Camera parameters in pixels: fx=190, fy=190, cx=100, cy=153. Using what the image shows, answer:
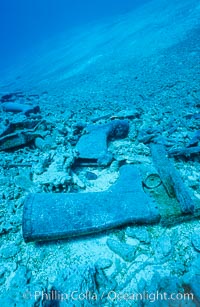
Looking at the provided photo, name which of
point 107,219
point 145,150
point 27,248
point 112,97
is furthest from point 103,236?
point 112,97

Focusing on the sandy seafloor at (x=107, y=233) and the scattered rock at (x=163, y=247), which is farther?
the scattered rock at (x=163, y=247)

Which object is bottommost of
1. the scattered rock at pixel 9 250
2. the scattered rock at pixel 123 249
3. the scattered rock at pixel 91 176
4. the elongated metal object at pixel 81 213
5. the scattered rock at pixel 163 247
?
the scattered rock at pixel 163 247

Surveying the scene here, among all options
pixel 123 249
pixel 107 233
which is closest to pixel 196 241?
pixel 123 249

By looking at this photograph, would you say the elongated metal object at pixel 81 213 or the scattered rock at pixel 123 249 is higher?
the elongated metal object at pixel 81 213

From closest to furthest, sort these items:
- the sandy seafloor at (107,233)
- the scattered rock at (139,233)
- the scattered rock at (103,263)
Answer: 1. the sandy seafloor at (107,233)
2. the scattered rock at (103,263)
3. the scattered rock at (139,233)

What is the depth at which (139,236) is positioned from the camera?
1533mm

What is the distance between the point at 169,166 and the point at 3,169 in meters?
2.13

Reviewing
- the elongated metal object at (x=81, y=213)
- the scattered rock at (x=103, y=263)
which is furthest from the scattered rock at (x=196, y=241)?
the scattered rock at (x=103, y=263)

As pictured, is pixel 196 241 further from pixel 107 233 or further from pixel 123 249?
pixel 107 233

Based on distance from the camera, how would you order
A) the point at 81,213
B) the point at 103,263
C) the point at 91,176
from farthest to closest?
the point at 91,176 < the point at 81,213 < the point at 103,263

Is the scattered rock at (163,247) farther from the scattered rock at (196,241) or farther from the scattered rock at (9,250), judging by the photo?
the scattered rock at (9,250)

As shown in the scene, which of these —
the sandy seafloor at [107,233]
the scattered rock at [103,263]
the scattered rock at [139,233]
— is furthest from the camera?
the scattered rock at [139,233]

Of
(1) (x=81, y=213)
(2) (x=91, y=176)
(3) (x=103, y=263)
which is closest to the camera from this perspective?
(3) (x=103, y=263)

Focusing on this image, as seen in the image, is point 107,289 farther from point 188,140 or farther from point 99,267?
point 188,140
